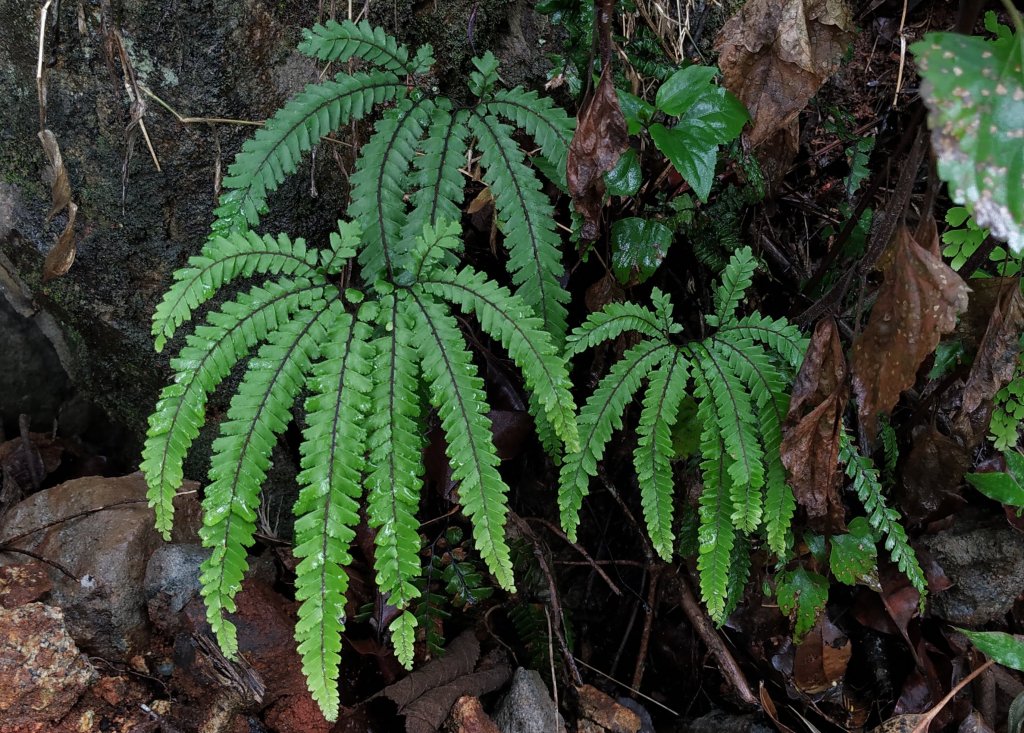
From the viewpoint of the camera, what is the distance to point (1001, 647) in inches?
93.2

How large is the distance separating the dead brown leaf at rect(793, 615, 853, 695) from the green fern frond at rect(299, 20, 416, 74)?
2461mm

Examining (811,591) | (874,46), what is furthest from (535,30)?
(811,591)

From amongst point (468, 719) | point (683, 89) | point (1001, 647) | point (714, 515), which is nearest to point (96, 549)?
point (468, 719)

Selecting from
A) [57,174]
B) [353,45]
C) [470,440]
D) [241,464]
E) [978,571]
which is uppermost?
[353,45]

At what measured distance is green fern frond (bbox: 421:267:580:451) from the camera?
185cm

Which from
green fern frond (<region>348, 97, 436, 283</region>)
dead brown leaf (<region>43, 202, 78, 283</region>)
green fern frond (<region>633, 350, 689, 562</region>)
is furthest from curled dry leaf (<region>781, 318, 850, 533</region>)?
dead brown leaf (<region>43, 202, 78, 283</region>)

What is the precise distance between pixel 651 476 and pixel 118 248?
204 centimetres

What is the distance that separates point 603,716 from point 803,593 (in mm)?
827

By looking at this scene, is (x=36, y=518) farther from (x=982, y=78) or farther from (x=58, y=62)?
(x=982, y=78)

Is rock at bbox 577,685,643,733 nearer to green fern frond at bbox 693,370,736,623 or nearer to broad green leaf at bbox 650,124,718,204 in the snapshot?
green fern frond at bbox 693,370,736,623

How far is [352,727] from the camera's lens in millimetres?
2250

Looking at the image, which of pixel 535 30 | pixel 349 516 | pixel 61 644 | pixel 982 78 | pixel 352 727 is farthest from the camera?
pixel 535 30

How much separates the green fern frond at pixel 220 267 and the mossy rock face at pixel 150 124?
617mm

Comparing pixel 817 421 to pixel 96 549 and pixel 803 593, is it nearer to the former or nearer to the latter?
pixel 803 593
